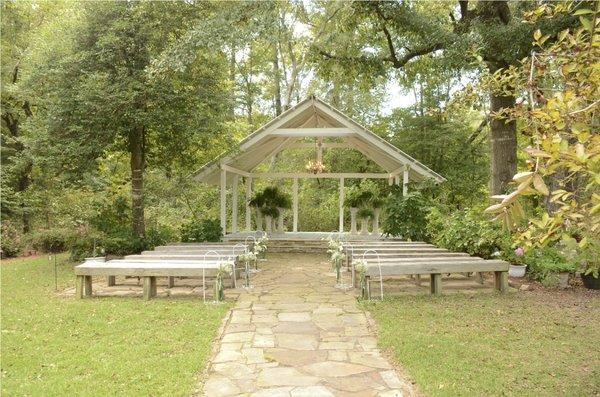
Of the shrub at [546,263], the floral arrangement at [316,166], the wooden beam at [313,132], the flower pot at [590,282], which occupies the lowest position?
the flower pot at [590,282]

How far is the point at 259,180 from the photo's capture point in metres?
22.2

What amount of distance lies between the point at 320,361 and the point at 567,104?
3230mm

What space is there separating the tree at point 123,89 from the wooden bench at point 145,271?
371cm

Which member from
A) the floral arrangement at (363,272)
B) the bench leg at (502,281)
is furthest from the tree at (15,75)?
the bench leg at (502,281)

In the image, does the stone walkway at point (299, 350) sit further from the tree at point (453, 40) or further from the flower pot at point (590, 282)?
A: the tree at point (453, 40)

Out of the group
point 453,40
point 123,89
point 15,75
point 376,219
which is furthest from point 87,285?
point 15,75

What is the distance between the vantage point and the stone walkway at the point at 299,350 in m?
3.90

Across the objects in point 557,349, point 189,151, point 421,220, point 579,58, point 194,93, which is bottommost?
point 557,349

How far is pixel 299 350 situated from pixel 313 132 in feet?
25.2

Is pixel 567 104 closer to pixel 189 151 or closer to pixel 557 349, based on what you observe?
pixel 557 349

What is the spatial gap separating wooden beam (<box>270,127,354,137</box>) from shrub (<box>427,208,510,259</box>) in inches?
136

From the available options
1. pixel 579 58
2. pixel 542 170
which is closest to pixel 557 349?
pixel 579 58

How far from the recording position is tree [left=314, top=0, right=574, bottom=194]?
9.69 meters

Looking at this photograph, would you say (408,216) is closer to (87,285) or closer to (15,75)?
(87,285)
